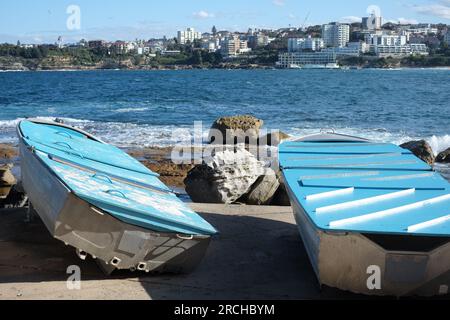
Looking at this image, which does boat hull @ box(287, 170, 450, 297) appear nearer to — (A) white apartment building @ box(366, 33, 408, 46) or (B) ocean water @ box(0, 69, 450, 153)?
(B) ocean water @ box(0, 69, 450, 153)

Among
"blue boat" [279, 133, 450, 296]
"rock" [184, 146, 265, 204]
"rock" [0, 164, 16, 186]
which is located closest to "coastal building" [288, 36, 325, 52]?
"rock" [0, 164, 16, 186]

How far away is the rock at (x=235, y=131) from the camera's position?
23.5 meters

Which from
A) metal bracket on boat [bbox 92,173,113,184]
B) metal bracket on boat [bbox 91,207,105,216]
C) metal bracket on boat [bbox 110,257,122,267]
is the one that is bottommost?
metal bracket on boat [bbox 110,257,122,267]

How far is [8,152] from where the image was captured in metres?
20.7

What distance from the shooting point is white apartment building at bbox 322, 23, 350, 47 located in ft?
538

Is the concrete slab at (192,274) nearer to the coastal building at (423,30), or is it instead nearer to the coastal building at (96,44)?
the coastal building at (96,44)

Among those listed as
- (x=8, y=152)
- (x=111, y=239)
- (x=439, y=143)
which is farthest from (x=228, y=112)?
(x=111, y=239)

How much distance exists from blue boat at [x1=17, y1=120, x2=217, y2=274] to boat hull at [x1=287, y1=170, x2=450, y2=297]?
1361 mm

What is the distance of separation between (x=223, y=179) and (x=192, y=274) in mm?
3981

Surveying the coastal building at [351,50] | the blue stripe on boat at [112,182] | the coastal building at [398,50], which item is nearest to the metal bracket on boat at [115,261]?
the blue stripe on boat at [112,182]

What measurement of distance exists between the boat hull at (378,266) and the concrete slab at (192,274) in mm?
461
